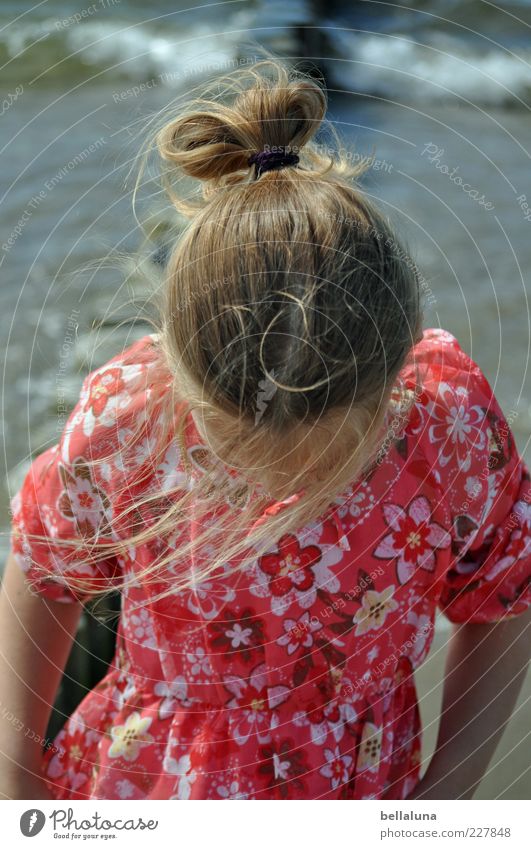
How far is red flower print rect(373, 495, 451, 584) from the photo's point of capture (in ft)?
2.21

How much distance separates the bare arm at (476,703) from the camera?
747 millimetres

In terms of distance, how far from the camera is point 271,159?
568 millimetres

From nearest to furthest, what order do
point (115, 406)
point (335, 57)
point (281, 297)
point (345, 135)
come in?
point (281, 297), point (115, 406), point (345, 135), point (335, 57)

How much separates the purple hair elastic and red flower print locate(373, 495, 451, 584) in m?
0.27

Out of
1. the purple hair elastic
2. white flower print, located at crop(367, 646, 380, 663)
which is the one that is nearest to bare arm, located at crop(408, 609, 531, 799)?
white flower print, located at crop(367, 646, 380, 663)

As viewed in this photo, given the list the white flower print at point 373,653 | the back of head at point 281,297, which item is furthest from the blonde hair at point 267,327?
the white flower print at point 373,653

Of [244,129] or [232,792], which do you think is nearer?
[244,129]

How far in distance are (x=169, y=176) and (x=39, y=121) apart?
38.3 inches

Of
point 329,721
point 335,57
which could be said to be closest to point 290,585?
point 329,721

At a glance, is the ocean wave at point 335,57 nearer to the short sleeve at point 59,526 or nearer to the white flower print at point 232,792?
the short sleeve at point 59,526

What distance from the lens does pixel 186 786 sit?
2.24ft

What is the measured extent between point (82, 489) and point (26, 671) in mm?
191

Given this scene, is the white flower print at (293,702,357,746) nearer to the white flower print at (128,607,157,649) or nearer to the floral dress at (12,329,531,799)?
the floral dress at (12,329,531,799)

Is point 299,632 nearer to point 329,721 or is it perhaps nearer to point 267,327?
point 329,721
